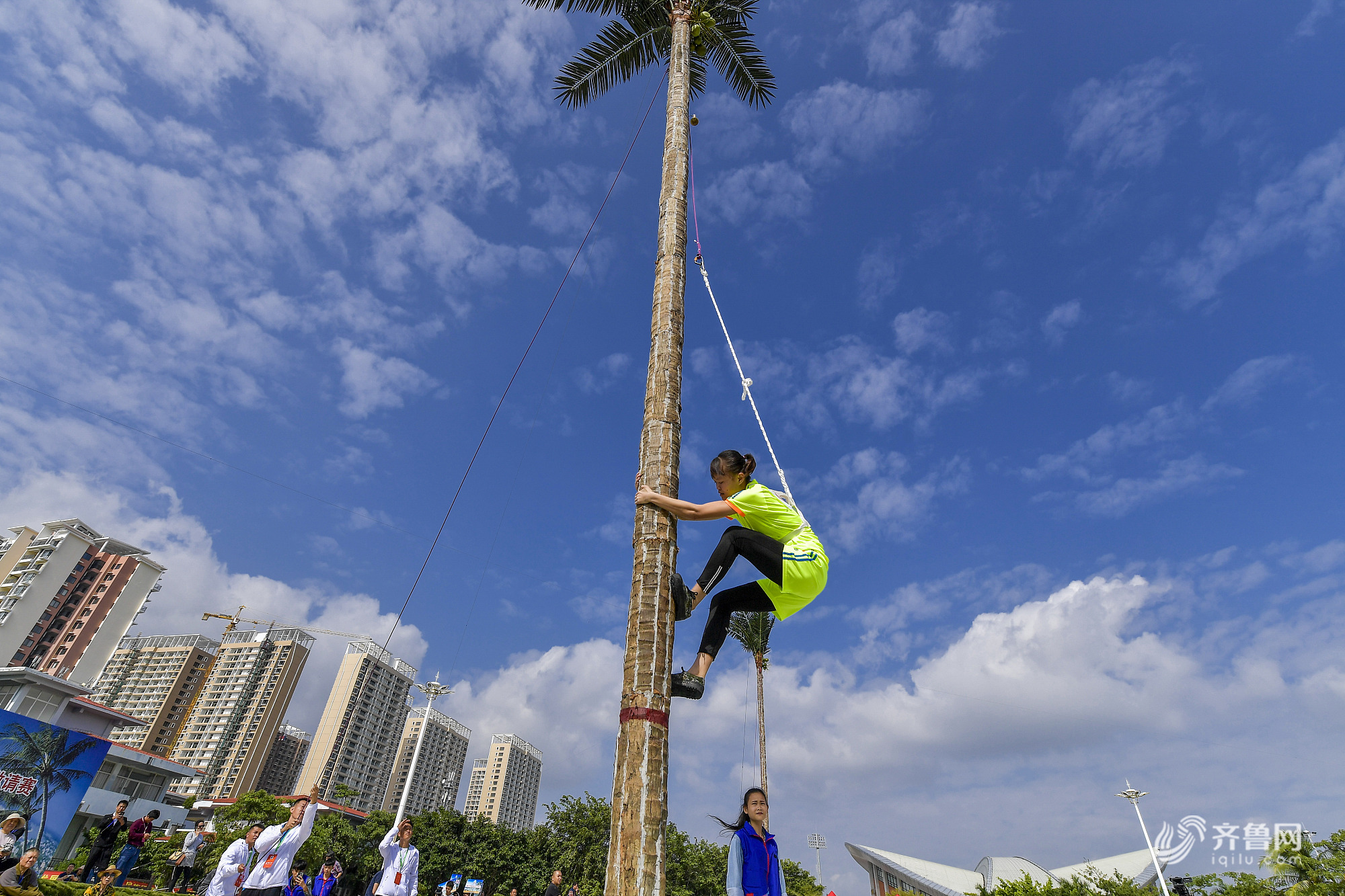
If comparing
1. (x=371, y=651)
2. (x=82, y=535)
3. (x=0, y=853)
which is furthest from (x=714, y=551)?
(x=371, y=651)

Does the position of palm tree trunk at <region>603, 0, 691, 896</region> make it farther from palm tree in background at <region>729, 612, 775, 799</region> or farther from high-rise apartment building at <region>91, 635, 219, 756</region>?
high-rise apartment building at <region>91, 635, 219, 756</region>

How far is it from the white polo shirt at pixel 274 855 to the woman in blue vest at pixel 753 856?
717 centimetres

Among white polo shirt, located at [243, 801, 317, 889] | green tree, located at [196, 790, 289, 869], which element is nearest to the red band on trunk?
white polo shirt, located at [243, 801, 317, 889]

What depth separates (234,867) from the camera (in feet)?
29.9

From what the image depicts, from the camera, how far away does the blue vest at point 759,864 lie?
15.4 feet

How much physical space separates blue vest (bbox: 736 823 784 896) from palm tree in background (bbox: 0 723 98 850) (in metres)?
32.0

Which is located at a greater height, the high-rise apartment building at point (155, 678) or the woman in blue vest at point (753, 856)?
the high-rise apartment building at point (155, 678)

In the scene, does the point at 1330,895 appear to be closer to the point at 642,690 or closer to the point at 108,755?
the point at 642,690

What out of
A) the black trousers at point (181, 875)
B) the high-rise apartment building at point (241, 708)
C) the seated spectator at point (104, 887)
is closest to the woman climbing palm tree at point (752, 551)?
the seated spectator at point (104, 887)

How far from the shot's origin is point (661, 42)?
9.76 m

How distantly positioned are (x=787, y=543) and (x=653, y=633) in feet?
4.40

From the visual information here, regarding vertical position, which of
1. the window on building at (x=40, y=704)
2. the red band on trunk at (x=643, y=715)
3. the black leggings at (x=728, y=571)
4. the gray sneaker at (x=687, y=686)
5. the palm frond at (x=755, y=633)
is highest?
the palm frond at (x=755, y=633)

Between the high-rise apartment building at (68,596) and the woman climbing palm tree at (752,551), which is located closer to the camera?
the woman climbing palm tree at (752,551)

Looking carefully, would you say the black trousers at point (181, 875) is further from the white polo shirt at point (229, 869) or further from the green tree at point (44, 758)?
the white polo shirt at point (229, 869)
